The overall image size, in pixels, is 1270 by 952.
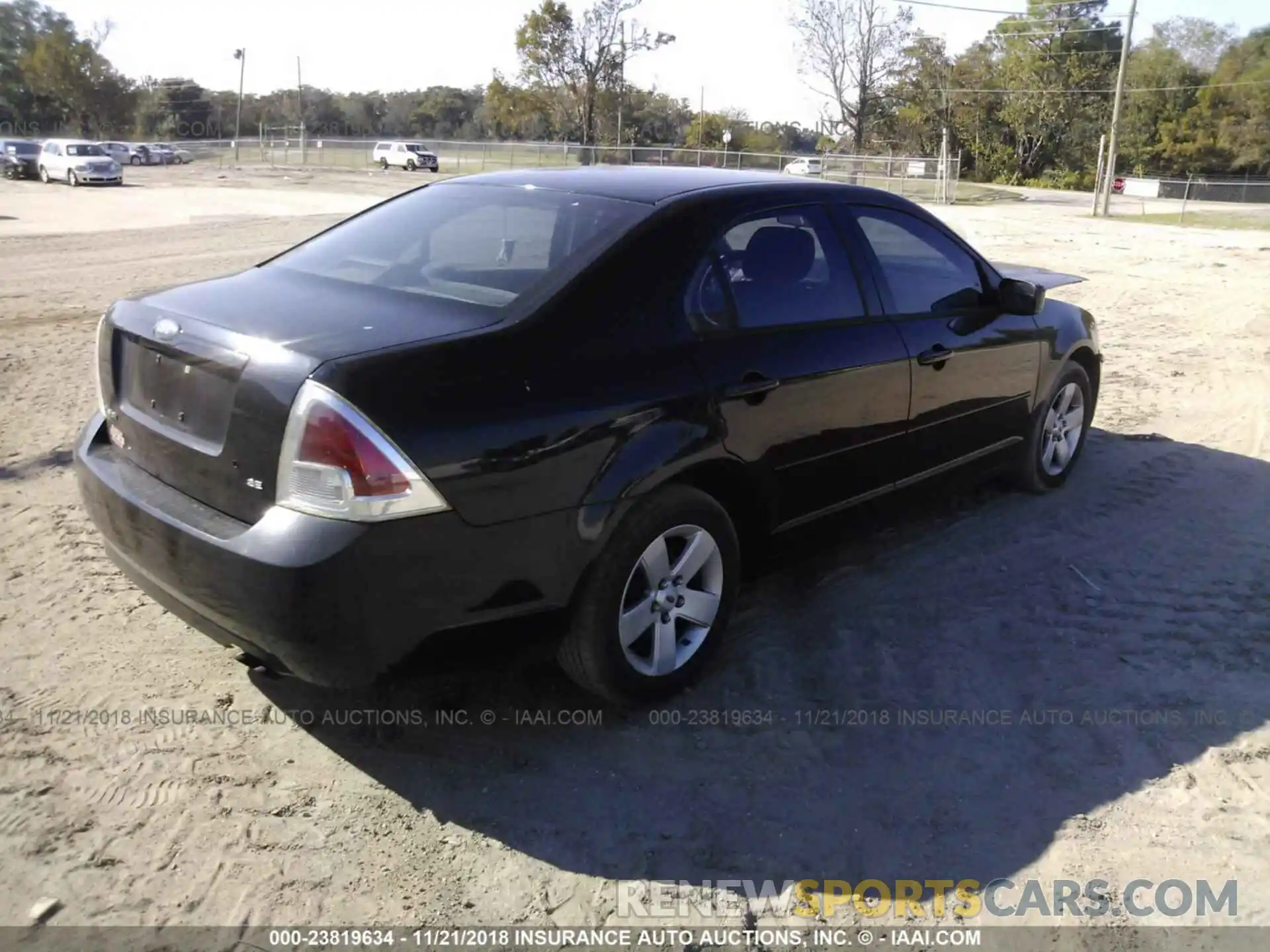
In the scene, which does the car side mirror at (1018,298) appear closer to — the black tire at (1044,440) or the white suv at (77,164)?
the black tire at (1044,440)

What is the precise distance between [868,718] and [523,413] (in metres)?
1.61

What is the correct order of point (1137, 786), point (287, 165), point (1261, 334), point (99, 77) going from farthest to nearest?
point (99, 77) < point (287, 165) < point (1261, 334) < point (1137, 786)

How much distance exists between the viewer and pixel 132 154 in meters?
53.5

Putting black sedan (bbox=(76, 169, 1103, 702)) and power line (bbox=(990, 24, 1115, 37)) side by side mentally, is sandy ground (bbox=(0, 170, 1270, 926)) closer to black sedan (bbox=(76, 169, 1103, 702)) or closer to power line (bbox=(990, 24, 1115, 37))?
black sedan (bbox=(76, 169, 1103, 702))

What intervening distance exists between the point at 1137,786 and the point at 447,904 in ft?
6.95

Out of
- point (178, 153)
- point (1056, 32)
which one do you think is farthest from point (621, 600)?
A: point (1056, 32)

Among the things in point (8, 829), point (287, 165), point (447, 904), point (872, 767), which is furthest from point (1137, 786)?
point (287, 165)

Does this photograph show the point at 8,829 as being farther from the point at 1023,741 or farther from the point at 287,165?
the point at 287,165

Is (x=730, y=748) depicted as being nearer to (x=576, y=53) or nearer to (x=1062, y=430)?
(x=1062, y=430)

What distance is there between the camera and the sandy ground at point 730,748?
9.25 ft

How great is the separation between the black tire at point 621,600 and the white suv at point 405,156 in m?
52.1

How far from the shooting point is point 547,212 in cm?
380

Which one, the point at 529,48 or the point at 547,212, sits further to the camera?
the point at 529,48

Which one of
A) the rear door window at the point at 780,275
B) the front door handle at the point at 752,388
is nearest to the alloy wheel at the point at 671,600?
the front door handle at the point at 752,388
